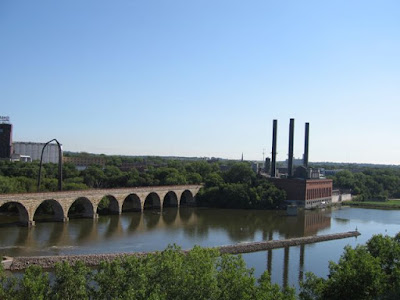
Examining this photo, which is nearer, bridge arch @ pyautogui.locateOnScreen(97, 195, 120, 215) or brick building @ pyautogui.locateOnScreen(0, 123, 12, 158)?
bridge arch @ pyautogui.locateOnScreen(97, 195, 120, 215)

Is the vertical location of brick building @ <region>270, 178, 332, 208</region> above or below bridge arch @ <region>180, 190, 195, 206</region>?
above

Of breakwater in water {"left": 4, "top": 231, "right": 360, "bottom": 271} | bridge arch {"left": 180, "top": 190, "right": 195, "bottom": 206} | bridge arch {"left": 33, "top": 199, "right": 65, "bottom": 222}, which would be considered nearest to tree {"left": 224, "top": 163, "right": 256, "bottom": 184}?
bridge arch {"left": 180, "top": 190, "right": 195, "bottom": 206}

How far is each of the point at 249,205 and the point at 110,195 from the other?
81.6ft

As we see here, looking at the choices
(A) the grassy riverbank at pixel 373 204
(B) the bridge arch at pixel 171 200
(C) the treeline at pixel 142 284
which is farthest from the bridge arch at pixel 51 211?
(A) the grassy riverbank at pixel 373 204

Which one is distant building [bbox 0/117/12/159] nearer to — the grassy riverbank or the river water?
the river water

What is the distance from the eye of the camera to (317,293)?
20.9 m

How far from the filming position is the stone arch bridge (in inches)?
1834

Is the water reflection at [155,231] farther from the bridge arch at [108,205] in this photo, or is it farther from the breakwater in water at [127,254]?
the breakwater in water at [127,254]

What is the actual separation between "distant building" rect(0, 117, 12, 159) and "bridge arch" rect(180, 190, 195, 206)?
225ft

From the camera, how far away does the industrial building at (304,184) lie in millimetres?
75562

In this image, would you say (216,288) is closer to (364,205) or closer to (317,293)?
(317,293)

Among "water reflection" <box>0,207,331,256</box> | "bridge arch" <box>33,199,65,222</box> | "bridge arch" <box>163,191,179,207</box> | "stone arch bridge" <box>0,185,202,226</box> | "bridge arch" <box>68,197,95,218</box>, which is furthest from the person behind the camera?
"bridge arch" <box>163,191,179,207</box>

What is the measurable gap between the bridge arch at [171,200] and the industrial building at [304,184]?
1799 cm

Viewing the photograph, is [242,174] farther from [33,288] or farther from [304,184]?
[33,288]
